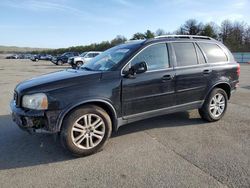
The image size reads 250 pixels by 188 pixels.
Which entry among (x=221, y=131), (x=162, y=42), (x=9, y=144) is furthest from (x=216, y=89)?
(x=9, y=144)

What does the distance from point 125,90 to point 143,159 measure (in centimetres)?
117

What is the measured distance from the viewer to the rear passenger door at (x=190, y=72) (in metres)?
4.98

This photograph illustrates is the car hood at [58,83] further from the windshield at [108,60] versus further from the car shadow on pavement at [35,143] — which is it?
the car shadow on pavement at [35,143]

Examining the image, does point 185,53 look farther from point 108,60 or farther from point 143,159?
point 143,159

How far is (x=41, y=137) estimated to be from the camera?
478cm

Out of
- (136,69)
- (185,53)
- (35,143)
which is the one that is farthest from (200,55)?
(35,143)

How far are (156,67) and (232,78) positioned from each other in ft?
7.48

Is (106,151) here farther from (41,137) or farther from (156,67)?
(156,67)

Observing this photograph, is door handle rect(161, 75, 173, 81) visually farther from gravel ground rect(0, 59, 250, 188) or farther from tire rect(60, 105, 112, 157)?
tire rect(60, 105, 112, 157)

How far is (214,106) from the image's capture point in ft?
18.6

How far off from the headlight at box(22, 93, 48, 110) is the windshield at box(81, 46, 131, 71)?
125cm

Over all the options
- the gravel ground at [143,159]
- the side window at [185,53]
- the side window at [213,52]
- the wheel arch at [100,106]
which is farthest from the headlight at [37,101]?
Result: the side window at [213,52]

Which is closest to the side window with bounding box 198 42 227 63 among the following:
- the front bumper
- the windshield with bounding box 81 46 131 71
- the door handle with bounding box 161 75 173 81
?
the door handle with bounding box 161 75 173 81

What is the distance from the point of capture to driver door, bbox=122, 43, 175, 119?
4.32m
